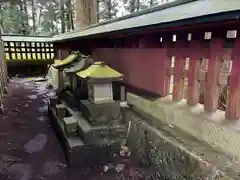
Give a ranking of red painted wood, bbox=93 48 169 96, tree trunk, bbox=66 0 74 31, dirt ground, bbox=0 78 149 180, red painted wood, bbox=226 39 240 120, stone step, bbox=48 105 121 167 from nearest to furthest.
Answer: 1. red painted wood, bbox=226 39 240 120
2. red painted wood, bbox=93 48 169 96
3. dirt ground, bbox=0 78 149 180
4. stone step, bbox=48 105 121 167
5. tree trunk, bbox=66 0 74 31

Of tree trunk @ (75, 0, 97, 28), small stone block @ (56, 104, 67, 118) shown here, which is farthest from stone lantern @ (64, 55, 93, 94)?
tree trunk @ (75, 0, 97, 28)

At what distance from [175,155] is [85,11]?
8.85m

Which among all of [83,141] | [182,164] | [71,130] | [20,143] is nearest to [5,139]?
[20,143]

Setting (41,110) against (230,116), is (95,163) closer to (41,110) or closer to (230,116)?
(230,116)

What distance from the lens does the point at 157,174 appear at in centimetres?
333

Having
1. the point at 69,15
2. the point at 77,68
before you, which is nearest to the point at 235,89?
the point at 77,68

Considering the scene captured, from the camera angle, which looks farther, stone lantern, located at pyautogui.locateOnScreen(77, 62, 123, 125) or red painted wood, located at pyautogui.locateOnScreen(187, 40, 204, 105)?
stone lantern, located at pyautogui.locateOnScreen(77, 62, 123, 125)

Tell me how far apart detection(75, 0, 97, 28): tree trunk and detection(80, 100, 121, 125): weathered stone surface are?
23.2 ft

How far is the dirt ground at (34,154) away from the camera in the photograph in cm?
367

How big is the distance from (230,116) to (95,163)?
2.58m

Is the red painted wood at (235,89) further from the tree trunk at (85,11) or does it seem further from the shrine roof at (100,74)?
the tree trunk at (85,11)

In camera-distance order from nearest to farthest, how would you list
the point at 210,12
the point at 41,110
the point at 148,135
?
the point at 210,12
the point at 148,135
the point at 41,110

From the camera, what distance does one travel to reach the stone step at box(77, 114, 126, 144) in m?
3.91

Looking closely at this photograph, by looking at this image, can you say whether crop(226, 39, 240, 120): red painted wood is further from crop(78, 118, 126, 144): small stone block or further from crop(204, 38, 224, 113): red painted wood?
crop(78, 118, 126, 144): small stone block
